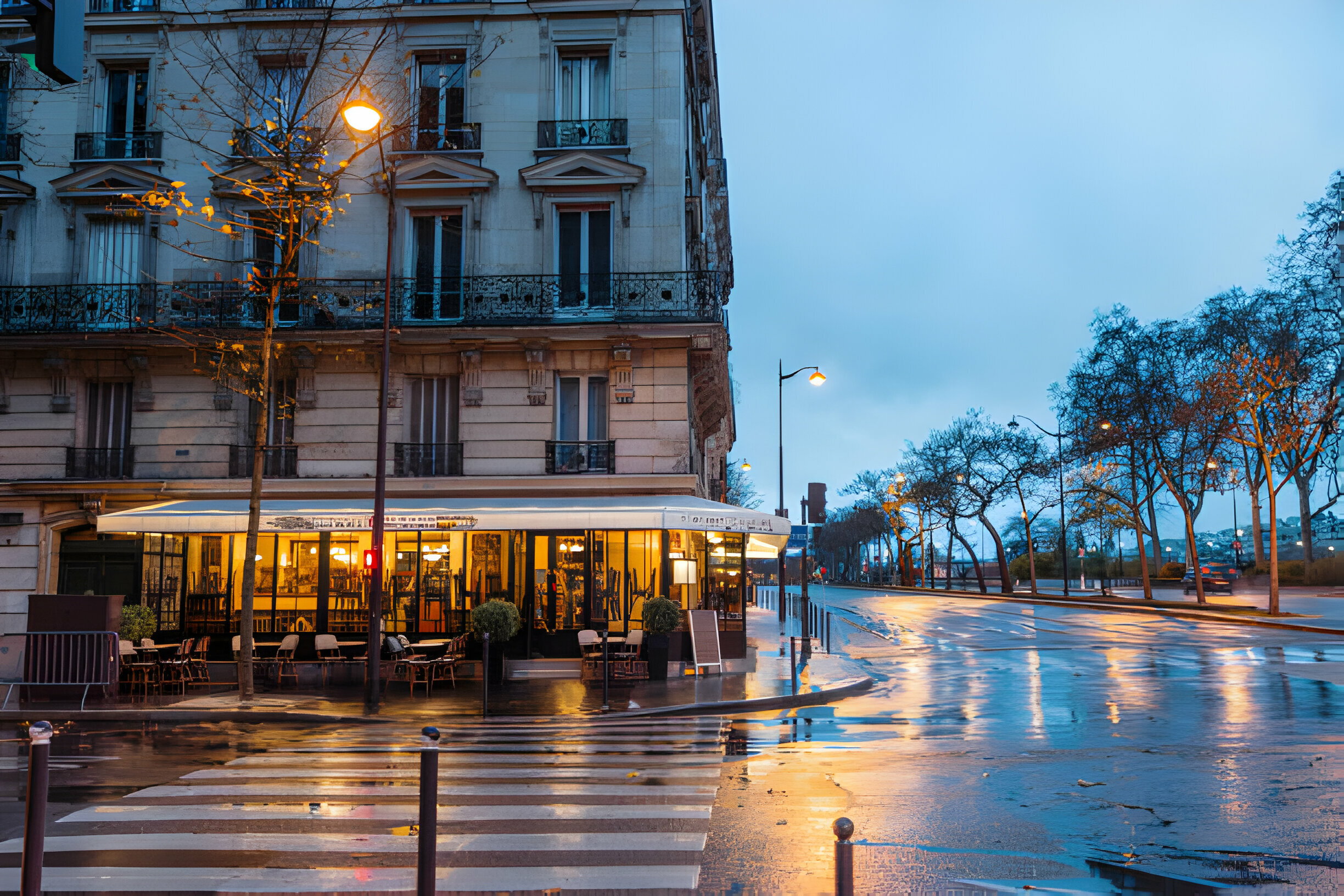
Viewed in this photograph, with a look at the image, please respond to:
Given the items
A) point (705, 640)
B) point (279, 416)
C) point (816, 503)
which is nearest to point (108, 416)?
point (279, 416)

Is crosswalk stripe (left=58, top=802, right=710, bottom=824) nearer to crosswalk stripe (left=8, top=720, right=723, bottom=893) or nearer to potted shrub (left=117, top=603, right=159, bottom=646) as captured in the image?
crosswalk stripe (left=8, top=720, right=723, bottom=893)

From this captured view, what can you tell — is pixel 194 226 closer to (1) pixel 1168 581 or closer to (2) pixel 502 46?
(2) pixel 502 46

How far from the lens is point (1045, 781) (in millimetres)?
9641

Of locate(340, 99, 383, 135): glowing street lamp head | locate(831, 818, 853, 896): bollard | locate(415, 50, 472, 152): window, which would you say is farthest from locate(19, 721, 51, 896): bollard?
locate(415, 50, 472, 152): window

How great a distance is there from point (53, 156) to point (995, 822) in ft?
87.1

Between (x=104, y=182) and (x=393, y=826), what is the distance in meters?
22.4

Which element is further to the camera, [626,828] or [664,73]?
[664,73]

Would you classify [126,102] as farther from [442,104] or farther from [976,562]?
[976,562]

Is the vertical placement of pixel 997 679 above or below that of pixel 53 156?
below

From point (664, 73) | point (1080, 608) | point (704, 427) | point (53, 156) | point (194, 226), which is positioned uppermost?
point (664, 73)

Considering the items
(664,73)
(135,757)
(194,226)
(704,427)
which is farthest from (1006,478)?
(135,757)

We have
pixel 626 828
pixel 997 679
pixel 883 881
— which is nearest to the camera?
pixel 883 881

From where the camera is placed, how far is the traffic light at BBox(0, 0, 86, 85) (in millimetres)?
4613

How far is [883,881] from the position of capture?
654cm
